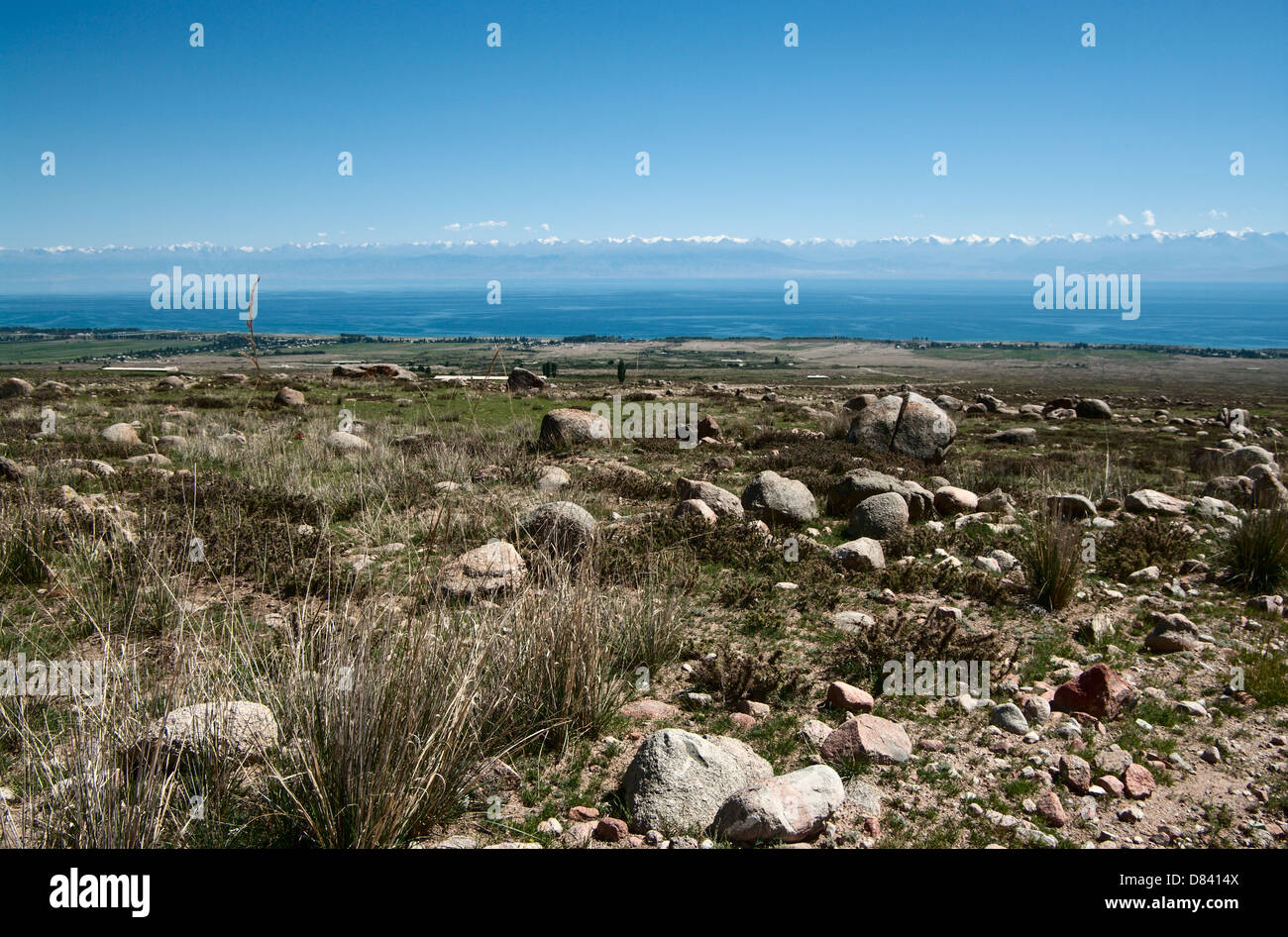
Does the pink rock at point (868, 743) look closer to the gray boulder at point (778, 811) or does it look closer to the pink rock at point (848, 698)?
Answer: the pink rock at point (848, 698)

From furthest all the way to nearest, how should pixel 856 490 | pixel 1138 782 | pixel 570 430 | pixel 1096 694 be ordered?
pixel 570 430
pixel 856 490
pixel 1096 694
pixel 1138 782

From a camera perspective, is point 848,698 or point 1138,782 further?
point 848,698

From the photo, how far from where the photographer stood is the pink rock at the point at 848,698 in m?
4.25

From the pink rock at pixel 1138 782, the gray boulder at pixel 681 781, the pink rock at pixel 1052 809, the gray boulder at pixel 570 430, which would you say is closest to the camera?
the gray boulder at pixel 681 781

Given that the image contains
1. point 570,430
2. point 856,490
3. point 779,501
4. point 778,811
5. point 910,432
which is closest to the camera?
point 778,811

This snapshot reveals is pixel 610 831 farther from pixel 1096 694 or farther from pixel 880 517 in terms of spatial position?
pixel 880 517

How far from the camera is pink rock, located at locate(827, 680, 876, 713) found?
167 inches

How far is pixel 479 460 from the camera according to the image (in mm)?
10695

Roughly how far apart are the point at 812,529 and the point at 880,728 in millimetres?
4739

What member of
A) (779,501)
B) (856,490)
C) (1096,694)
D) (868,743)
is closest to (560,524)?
(779,501)

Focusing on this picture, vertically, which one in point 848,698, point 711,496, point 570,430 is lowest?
point 848,698

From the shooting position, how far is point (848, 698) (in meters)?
4.25

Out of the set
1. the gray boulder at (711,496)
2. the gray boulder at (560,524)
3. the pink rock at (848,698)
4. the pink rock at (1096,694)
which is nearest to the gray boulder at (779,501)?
the gray boulder at (711,496)
